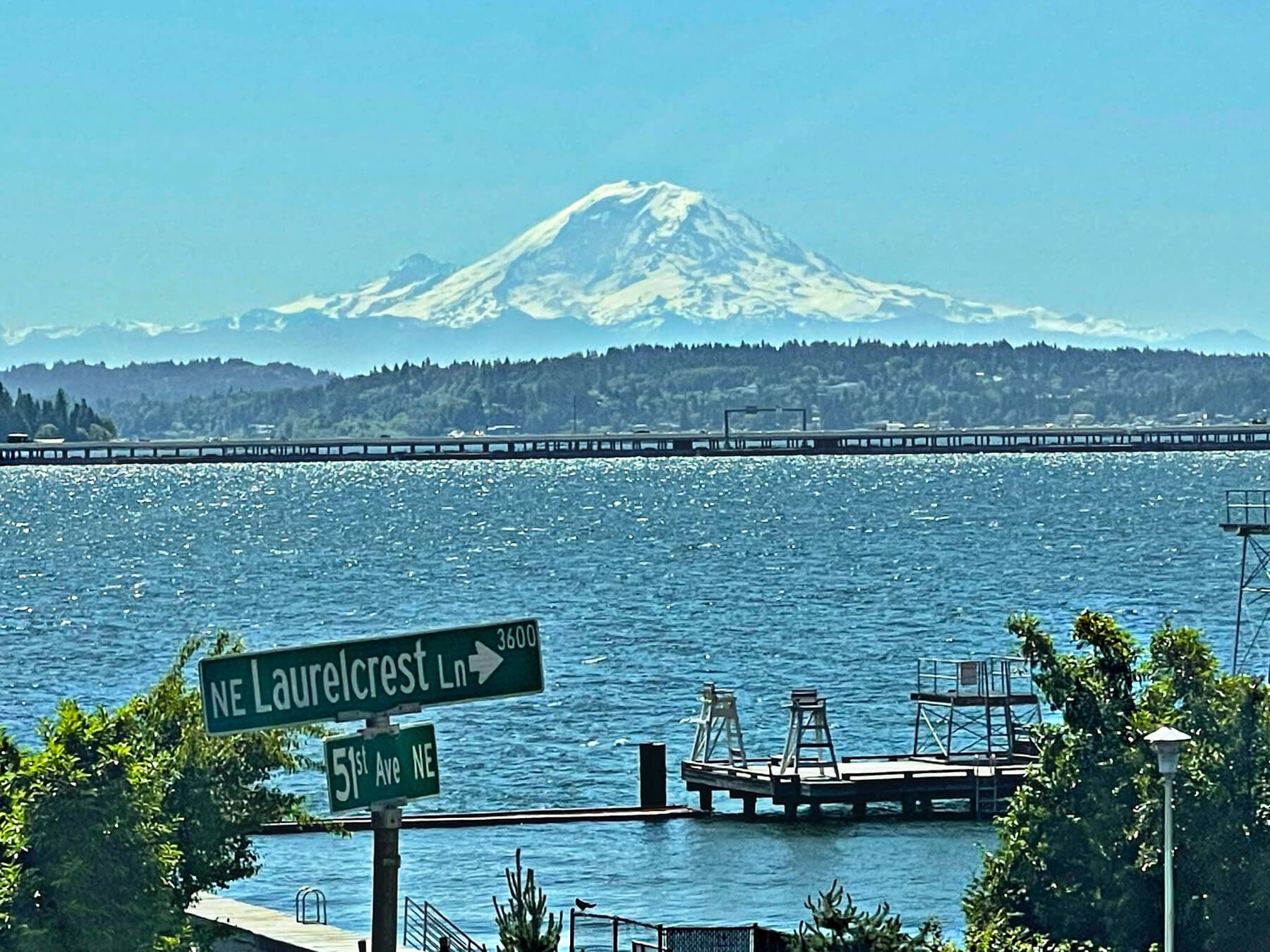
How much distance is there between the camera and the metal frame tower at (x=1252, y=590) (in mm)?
46812

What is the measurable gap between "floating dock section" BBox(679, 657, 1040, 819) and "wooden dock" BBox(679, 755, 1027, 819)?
0.01 meters

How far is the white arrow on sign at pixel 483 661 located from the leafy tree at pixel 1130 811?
11.7 m

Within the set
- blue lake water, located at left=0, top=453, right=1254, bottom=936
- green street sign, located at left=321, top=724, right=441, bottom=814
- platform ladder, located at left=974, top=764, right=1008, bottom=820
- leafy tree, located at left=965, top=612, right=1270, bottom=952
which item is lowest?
blue lake water, located at left=0, top=453, right=1254, bottom=936

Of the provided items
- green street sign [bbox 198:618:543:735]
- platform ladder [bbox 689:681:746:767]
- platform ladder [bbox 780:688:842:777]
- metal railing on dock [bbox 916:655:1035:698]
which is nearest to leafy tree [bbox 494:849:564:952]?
green street sign [bbox 198:618:543:735]

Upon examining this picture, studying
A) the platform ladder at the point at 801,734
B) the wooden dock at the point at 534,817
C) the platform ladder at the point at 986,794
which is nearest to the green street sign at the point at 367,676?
the wooden dock at the point at 534,817

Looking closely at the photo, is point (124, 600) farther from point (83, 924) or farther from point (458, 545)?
point (83, 924)

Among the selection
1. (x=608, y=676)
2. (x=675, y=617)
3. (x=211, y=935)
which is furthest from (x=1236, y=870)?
(x=675, y=617)

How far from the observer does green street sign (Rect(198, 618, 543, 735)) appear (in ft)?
45.1

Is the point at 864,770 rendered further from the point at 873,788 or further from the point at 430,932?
the point at 430,932

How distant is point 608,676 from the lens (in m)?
78.4

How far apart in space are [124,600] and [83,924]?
9869cm

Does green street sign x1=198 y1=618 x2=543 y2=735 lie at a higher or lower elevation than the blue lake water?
higher

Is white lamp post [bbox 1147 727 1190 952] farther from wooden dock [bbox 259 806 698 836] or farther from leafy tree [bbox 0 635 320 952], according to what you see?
wooden dock [bbox 259 806 698 836]

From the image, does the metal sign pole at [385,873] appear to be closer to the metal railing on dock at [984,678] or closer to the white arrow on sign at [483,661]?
the white arrow on sign at [483,661]
